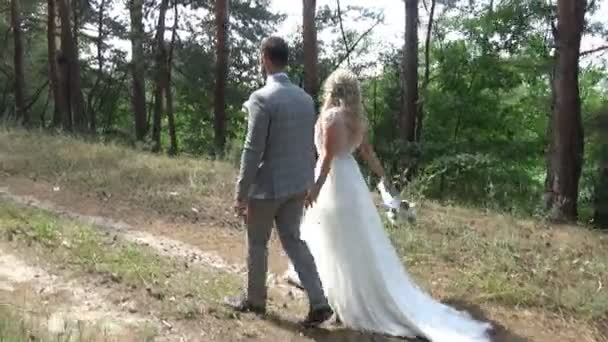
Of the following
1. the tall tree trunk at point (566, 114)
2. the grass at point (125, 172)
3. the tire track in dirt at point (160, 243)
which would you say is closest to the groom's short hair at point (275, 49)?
the tire track in dirt at point (160, 243)

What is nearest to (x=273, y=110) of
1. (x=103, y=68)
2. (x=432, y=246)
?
(x=432, y=246)

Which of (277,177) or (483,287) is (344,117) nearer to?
(277,177)

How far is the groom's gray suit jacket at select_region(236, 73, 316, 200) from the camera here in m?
4.75

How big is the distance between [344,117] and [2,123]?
1367 centimetres

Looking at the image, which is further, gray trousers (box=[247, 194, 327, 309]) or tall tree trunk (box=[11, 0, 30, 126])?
tall tree trunk (box=[11, 0, 30, 126])

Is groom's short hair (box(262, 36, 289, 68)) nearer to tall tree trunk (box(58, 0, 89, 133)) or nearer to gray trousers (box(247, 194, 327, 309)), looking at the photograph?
gray trousers (box(247, 194, 327, 309))

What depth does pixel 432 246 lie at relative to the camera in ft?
24.0

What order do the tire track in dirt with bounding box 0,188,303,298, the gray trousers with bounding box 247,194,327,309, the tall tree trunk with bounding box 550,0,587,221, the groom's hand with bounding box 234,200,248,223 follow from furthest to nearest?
the tall tree trunk with bounding box 550,0,587,221, the tire track in dirt with bounding box 0,188,303,298, the gray trousers with bounding box 247,194,327,309, the groom's hand with bounding box 234,200,248,223

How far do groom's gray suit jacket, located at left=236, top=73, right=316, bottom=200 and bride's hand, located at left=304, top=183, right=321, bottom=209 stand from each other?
0.16m

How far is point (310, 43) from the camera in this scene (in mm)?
16125

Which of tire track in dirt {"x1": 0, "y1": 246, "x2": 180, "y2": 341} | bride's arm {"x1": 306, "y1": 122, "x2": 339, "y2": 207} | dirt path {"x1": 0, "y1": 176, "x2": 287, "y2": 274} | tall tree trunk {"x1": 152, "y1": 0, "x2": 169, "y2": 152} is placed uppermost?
tall tree trunk {"x1": 152, "y1": 0, "x2": 169, "y2": 152}

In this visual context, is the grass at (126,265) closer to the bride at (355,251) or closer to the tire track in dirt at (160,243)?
the tire track in dirt at (160,243)

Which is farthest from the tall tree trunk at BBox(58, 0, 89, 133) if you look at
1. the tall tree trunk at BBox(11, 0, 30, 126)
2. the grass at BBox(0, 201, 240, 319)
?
the grass at BBox(0, 201, 240, 319)

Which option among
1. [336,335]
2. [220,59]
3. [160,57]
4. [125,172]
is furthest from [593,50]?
[160,57]
